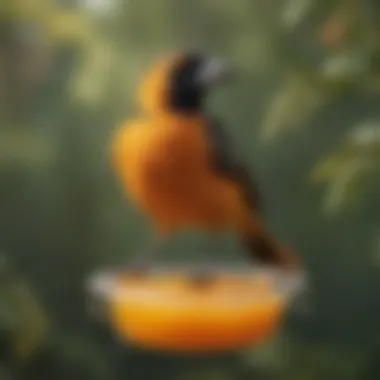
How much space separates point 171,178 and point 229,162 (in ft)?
0.28

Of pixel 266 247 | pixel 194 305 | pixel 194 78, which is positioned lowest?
pixel 194 305

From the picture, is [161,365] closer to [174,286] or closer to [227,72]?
[174,286]

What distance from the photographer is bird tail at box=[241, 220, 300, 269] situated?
4.02 feet

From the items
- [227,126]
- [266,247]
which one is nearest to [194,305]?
[266,247]

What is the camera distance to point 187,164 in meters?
1.23

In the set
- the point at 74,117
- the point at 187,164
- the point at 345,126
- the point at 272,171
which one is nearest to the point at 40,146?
the point at 74,117

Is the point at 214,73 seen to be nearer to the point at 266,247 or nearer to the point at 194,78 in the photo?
the point at 194,78

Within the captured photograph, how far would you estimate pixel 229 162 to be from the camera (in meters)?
1.23

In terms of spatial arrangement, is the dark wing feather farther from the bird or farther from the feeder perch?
the feeder perch

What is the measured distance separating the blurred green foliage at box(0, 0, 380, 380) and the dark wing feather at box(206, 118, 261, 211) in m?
0.02

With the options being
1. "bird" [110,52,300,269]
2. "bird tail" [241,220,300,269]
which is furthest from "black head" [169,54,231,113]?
"bird tail" [241,220,300,269]

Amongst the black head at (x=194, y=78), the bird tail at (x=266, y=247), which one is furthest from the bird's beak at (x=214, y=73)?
the bird tail at (x=266, y=247)

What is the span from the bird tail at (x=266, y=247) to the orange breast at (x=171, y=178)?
0.12ft

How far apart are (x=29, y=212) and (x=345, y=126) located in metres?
0.46
